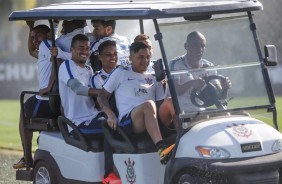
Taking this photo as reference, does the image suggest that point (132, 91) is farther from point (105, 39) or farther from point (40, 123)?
point (40, 123)

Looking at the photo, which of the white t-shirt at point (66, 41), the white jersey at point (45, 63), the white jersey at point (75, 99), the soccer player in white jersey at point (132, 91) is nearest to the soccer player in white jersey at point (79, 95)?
the white jersey at point (75, 99)

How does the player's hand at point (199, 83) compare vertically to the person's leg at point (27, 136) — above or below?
above

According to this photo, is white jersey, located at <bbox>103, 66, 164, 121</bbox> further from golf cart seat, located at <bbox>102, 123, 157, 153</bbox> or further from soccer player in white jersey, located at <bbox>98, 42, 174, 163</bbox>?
golf cart seat, located at <bbox>102, 123, 157, 153</bbox>

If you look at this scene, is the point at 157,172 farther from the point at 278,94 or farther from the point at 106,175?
the point at 278,94

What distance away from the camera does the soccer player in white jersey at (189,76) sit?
8406mm

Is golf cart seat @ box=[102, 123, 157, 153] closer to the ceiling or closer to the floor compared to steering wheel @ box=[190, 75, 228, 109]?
closer to the floor

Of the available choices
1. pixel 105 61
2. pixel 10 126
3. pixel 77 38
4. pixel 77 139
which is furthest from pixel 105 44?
pixel 10 126

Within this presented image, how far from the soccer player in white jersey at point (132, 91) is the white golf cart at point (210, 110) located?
135 millimetres

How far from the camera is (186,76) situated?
8492 millimetres

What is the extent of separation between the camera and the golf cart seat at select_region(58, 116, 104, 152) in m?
9.15

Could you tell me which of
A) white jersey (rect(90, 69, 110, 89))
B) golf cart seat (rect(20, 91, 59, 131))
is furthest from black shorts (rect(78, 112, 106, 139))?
golf cart seat (rect(20, 91, 59, 131))

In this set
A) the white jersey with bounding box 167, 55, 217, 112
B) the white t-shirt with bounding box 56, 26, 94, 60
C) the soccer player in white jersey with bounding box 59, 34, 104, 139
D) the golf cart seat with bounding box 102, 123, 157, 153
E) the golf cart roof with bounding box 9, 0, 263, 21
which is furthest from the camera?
the white t-shirt with bounding box 56, 26, 94, 60

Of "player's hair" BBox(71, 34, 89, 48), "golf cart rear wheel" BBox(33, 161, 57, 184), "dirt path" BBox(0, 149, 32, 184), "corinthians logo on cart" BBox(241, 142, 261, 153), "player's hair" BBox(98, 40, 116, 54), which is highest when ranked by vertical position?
"player's hair" BBox(71, 34, 89, 48)

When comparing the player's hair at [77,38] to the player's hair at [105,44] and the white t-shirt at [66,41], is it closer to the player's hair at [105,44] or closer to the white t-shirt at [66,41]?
the player's hair at [105,44]
